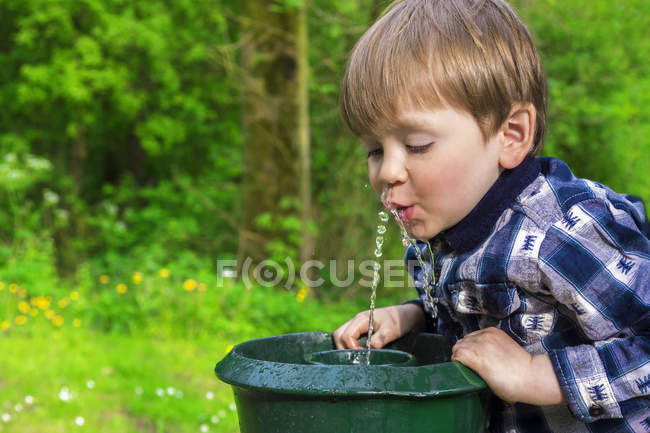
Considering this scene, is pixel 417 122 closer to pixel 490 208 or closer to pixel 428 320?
pixel 490 208

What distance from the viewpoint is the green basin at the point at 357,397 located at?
1227mm

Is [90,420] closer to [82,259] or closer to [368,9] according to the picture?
[368,9]

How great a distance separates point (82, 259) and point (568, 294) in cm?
965

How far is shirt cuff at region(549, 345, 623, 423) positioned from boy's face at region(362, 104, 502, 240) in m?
0.38

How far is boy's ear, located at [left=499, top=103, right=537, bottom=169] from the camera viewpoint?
5.14 feet

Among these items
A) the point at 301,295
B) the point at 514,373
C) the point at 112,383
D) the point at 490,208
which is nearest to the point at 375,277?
the point at 490,208

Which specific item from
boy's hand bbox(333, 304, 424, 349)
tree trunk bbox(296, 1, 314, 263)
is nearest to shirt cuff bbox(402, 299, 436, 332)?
boy's hand bbox(333, 304, 424, 349)

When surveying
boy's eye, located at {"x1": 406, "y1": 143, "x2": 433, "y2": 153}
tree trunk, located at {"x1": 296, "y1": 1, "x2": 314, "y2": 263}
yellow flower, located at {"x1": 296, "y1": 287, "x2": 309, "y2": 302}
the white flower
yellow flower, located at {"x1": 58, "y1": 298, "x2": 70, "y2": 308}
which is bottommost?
yellow flower, located at {"x1": 58, "y1": 298, "x2": 70, "y2": 308}

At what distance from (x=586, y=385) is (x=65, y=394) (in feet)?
9.03

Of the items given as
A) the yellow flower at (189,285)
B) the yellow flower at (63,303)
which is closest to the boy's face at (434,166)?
the yellow flower at (189,285)

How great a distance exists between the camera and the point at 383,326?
1869 millimetres

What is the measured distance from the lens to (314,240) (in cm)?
618

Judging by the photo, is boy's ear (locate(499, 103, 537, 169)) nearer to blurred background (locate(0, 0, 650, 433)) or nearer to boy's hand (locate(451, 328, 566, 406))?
boy's hand (locate(451, 328, 566, 406))

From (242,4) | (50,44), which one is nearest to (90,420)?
(242,4)
